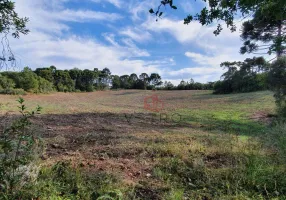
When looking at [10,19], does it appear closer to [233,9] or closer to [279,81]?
[233,9]

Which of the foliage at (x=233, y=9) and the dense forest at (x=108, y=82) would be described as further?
the dense forest at (x=108, y=82)

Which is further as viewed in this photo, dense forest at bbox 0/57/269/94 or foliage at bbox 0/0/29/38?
dense forest at bbox 0/57/269/94

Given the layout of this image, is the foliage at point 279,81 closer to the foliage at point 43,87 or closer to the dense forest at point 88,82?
the dense forest at point 88,82

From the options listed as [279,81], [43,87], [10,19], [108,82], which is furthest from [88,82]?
[10,19]

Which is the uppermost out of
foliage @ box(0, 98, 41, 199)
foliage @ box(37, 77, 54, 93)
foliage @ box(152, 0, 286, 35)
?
foliage @ box(152, 0, 286, 35)

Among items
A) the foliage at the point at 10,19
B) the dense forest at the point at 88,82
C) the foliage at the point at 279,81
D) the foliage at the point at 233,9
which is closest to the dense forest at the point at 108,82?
the dense forest at the point at 88,82

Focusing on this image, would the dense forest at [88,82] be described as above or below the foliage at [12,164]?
above

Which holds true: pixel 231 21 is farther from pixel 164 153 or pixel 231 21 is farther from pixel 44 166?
pixel 44 166

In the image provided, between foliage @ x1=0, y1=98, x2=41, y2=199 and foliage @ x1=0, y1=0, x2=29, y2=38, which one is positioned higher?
foliage @ x1=0, y1=0, x2=29, y2=38

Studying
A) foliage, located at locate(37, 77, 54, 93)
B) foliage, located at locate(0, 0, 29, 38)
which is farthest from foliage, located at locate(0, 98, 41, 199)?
foliage, located at locate(37, 77, 54, 93)

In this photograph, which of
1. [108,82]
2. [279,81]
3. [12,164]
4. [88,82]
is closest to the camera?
[12,164]

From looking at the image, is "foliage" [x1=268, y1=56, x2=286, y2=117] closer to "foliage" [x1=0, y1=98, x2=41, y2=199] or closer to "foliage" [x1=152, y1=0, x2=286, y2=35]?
"foliage" [x1=152, y1=0, x2=286, y2=35]

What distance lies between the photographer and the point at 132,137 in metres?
5.09

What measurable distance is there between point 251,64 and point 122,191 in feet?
45.1
